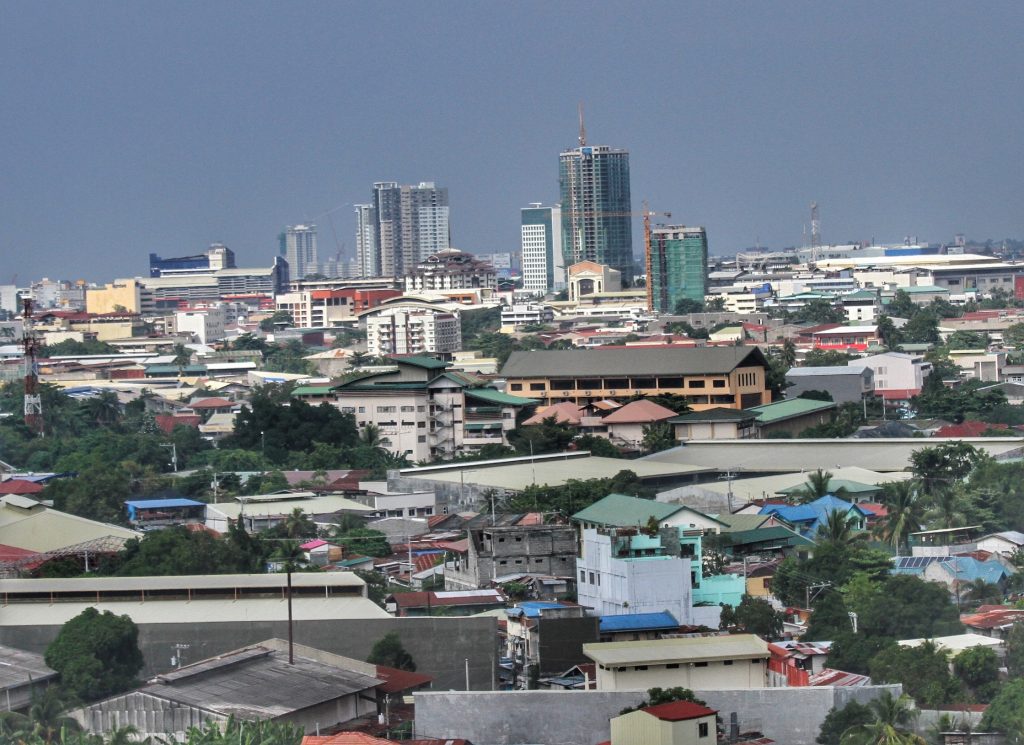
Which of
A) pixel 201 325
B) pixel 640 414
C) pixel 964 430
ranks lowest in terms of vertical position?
pixel 964 430

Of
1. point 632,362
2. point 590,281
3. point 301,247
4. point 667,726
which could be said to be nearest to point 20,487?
point 632,362

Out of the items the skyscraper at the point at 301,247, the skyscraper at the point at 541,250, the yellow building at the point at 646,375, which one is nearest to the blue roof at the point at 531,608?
the yellow building at the point at 646,375

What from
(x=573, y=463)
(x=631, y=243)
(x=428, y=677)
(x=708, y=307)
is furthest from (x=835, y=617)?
(x=631, y=243)

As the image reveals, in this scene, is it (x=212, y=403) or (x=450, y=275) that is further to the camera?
(x=450, y=275)

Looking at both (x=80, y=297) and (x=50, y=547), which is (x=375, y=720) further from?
(x=80, y=297)

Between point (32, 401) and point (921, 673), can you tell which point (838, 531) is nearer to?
point (921, 673)

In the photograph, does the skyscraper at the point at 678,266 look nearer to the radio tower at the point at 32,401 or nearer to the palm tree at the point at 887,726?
the radio tower at the point at 32,401
